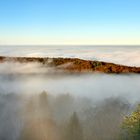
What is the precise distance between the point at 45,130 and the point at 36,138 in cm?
1187

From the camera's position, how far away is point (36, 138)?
181000mm

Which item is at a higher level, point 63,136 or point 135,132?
point 135,132

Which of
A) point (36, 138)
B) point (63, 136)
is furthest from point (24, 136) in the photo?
point (63, 136)

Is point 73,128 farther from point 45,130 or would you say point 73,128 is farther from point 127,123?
point 127,123

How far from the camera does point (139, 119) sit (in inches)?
3152

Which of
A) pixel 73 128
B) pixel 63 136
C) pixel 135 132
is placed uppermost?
pixel 135 132

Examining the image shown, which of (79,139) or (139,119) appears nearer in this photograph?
(139,119)

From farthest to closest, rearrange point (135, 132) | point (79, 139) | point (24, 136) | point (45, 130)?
point (45, 130)
point (24, 136)
point (79, 139)
point (135, 132)

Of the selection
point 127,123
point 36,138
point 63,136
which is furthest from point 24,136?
point 127,123

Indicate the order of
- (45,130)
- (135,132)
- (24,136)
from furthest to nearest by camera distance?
1. (45,130)
2. (24,136)
3. (135,132)

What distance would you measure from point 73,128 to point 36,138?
25294mm

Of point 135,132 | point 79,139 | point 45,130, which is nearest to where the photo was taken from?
point 135,132

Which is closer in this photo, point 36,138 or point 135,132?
point 135,132

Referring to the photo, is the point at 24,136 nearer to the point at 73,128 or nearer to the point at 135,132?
the point at 73,128
